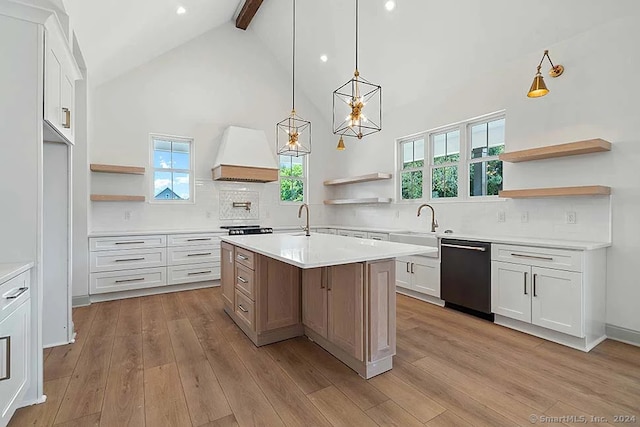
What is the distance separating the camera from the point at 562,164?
317cm

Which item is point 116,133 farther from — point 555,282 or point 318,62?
point 555,282

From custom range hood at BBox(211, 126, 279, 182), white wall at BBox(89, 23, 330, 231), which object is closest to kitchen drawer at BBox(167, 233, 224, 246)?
white wall at BBox(89, 23, 330, 231)

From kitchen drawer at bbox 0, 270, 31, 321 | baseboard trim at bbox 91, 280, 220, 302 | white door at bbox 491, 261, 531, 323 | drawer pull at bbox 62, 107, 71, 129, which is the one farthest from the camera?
baseboard trim at bbox 91, 280, 220, 302

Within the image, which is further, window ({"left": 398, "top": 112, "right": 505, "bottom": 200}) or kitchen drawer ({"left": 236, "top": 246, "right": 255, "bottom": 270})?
window ({"left": 398, "top": 112, "right": 505, "bottom": 200})

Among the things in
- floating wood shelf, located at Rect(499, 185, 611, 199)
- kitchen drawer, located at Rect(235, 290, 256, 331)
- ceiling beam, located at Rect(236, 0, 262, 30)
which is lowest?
kitchen drawer, located at Rect(235, 290, 256, 331)

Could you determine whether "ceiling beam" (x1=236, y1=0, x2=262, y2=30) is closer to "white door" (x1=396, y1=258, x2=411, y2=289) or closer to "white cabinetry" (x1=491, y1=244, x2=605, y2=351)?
"white door" (x1=396, y1=258, x2=411, y2=289)

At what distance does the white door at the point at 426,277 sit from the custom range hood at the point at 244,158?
109 inches

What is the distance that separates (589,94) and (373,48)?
2.66 meters

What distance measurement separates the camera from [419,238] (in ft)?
13.0

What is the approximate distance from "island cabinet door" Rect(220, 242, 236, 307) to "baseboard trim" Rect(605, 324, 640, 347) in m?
3.56

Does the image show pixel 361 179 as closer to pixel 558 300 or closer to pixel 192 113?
pixel 192 113

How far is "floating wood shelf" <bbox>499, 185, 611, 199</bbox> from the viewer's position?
2.79m

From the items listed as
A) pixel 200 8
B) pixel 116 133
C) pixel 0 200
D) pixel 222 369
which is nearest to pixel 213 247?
pixel 116 133

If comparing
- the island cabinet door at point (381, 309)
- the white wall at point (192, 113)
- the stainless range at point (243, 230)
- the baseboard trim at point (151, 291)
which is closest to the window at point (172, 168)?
the white wall at point (192, 113)
